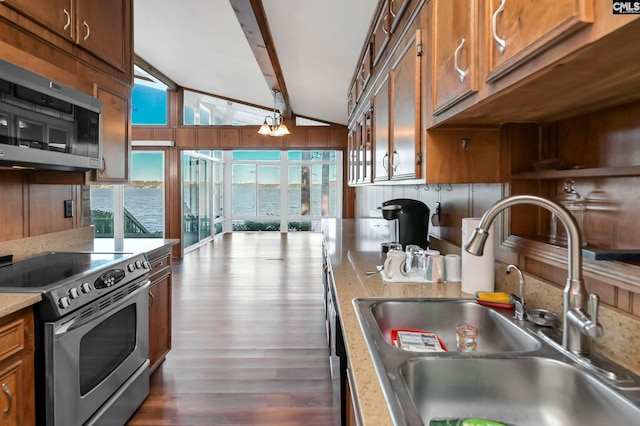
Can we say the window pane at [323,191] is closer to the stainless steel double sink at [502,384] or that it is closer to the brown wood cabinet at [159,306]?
the brown wood cabinet at [159,306]

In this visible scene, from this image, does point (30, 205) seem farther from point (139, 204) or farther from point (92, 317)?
point (139, 204)

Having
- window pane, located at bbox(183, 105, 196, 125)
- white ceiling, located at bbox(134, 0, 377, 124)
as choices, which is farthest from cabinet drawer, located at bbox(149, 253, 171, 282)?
window pane, located at bbox(183, 105, 196, 125)

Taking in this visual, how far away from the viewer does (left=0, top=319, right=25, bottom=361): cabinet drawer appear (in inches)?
52.1

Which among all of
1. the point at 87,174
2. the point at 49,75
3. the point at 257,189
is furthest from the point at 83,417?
the point at 257,189

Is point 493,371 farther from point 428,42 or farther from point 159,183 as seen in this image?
point 159,183

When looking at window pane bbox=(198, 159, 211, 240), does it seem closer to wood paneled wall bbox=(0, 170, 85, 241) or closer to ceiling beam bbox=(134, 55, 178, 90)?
ceiling beam bbox=(134, 55, 178, 90)

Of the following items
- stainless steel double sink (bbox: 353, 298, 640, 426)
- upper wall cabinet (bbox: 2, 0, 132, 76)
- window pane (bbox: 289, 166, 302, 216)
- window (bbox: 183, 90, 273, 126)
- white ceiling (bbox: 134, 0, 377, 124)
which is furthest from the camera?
window pane (bbox: 289, 166, 302, 216)

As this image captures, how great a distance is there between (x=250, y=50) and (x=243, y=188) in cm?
631

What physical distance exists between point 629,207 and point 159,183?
7.44 metres

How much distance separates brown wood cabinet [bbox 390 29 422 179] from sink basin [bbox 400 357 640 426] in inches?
30.3

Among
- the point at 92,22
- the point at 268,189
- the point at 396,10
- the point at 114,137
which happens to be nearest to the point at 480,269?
the point at 396,10

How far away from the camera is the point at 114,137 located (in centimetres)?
254

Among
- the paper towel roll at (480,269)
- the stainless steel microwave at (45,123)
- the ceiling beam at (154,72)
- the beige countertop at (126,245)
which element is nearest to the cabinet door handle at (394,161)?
the paper towel roll at (480,269)

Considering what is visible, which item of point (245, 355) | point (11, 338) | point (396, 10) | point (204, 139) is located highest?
point (204, 139)
